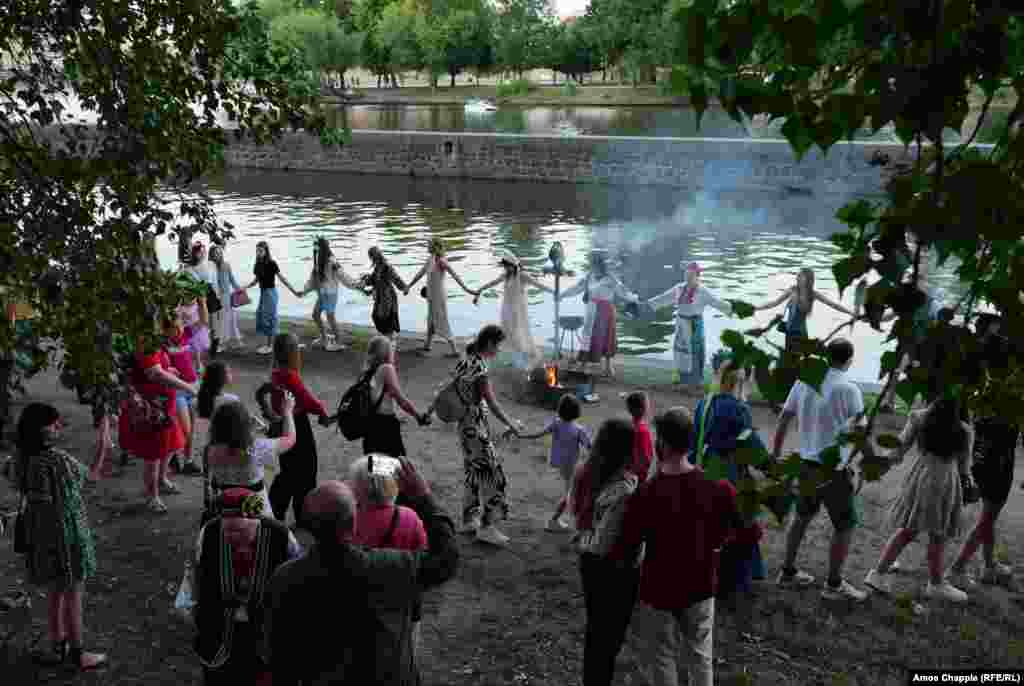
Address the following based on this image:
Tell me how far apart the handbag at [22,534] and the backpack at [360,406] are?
87.6 inches

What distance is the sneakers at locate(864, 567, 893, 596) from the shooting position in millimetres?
6801

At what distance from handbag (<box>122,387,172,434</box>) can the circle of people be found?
0.02 m

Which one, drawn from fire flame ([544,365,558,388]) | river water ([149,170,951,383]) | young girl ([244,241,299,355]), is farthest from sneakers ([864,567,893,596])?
young girl ([244,241,299,355])

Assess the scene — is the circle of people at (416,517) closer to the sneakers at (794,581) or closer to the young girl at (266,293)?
the sneakers at (794,581)

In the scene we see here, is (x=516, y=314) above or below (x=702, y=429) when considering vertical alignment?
below

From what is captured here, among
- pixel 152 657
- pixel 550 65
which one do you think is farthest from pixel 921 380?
pixel 550 65

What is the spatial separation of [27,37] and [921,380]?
5.46 metres

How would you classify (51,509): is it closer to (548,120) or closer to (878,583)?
(878,583)

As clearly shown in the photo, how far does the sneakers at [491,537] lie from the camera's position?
752 centimetres

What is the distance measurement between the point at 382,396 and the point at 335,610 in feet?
12.5

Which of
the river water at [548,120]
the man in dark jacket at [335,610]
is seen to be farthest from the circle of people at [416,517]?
the river water at [548,120]

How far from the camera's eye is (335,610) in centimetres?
329

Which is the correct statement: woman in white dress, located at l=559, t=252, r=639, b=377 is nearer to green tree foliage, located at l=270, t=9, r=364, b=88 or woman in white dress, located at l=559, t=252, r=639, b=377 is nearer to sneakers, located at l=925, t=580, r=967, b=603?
sneakers, located at l=925, t=580, r=967, b=603

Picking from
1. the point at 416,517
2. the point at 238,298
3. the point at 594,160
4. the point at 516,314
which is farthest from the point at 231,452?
the point at 594,160
